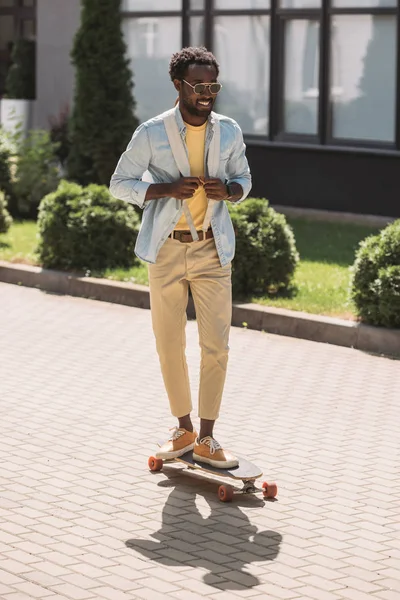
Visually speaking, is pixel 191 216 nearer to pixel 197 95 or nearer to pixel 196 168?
pixel 196 168

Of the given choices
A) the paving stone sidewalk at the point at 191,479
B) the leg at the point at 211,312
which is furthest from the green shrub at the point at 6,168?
the leg at the point at 211,312

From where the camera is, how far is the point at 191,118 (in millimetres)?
6914

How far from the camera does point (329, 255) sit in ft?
48.7

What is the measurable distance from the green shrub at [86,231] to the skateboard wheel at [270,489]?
737 centimetres

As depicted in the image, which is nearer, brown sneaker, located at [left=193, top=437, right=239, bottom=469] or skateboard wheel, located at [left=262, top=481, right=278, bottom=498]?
skateboard wheel, located at [left=262, top=481, right=278, bottom=498]

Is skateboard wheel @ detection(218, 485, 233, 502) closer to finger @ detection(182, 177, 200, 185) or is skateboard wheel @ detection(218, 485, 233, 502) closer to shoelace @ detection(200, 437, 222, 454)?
shoelace @ detection(200, 437, 222, 454)

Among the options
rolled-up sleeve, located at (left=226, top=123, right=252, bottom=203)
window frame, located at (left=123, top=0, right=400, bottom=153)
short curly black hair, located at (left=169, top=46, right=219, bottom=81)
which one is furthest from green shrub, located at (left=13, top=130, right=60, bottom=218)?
short curly black hair, located at (left=169, top=46, right=219, bottom=81)

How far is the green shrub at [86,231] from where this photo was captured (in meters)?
14.0

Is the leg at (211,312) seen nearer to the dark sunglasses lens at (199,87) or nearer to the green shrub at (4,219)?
the dark sunglasses lens at (199,87)

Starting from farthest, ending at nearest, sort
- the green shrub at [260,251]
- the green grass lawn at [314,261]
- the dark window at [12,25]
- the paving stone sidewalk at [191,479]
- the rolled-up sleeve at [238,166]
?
the dark window at [12,25]
the green shrub at [260,251]
the green grass lawn at [314,261]
the rolled-up sleeve at [238,166]
the paving stone sidewalk at [191,479]

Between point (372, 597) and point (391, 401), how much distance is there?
3817mm

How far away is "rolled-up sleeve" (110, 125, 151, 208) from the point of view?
6945mm

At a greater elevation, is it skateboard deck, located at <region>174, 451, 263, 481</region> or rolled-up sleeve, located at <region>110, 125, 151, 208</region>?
rolled-up sleeve, located at <region>110, 125, 151, 208</region>

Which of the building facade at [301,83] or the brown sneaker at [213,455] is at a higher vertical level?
the building facade at [301,83]
